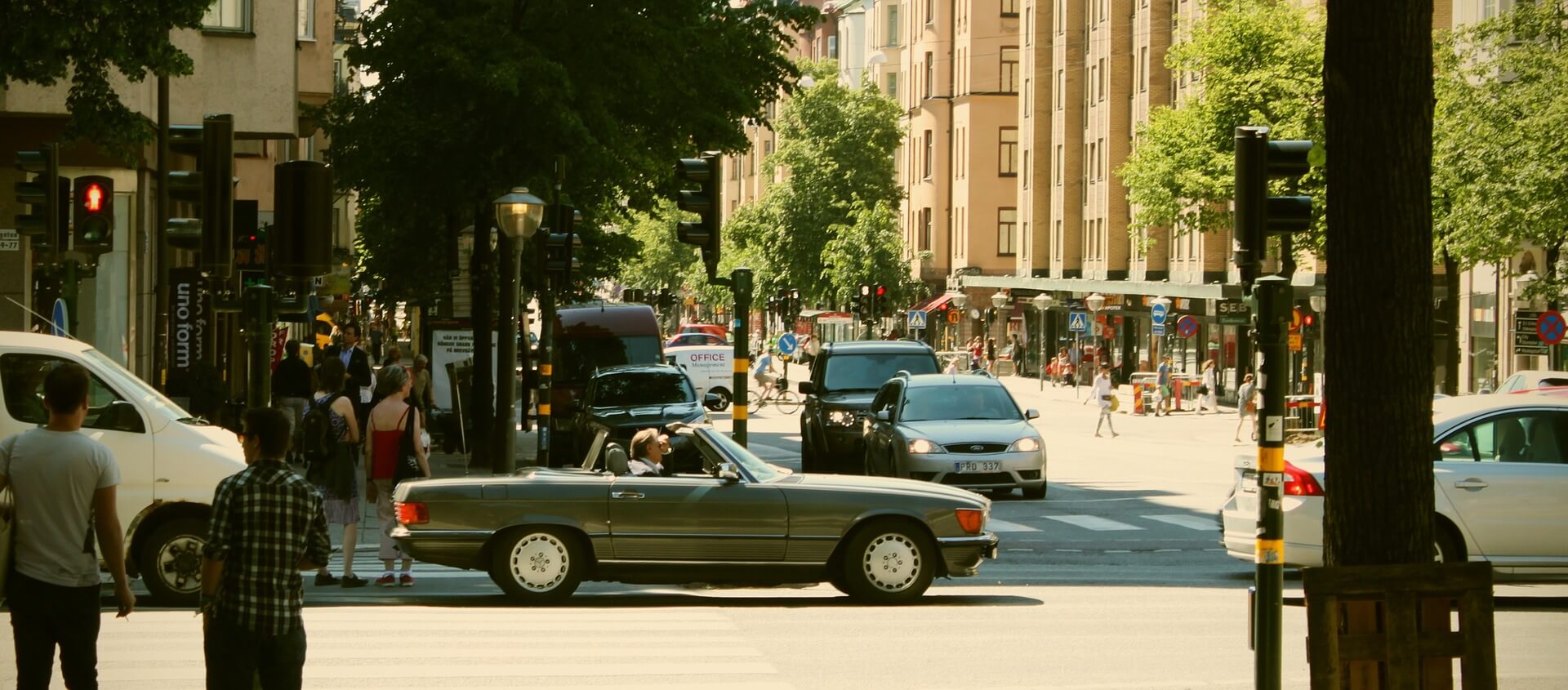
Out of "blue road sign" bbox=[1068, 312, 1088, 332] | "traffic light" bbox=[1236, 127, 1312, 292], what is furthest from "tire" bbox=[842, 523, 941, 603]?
"blue road sign" bbox=[1068, 312, 1088, 332]

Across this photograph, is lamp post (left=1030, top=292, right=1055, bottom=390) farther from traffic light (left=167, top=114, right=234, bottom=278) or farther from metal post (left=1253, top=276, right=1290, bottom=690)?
metal post (left=1253, top=276, right=1290, bottom=690)

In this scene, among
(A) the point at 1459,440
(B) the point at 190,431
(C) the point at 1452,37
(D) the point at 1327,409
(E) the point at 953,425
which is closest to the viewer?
(D) the point at 1327,409

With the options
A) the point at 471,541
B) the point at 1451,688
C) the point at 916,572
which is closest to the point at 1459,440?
the point at 916,572

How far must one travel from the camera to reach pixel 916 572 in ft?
49.6

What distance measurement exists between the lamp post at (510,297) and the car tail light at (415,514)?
9.58 meters

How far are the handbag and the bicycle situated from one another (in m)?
44.0

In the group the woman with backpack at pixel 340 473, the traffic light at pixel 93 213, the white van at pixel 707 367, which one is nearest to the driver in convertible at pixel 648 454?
the woman with backpack at pixel 340 473

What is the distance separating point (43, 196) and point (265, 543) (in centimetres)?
1206

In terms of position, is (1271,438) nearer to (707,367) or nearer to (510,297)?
(510,297)

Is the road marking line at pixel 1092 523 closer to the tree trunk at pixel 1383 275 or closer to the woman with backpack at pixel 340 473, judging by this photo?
the woman with backpack at pixel 340 473

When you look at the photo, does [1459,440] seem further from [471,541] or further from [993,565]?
[471,541]

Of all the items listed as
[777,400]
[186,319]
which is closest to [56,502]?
[186,319]

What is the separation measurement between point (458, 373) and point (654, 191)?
15.2 feet

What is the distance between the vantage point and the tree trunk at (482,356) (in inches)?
1202
